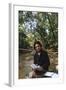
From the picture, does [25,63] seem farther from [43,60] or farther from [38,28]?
[38,28]

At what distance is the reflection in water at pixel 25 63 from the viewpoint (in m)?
1.53

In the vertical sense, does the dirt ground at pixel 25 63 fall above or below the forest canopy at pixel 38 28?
below

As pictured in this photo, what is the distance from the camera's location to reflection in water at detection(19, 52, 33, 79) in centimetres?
153

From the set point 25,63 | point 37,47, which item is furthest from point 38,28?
point 25,63

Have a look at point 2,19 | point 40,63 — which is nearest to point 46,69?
→ point 40,63

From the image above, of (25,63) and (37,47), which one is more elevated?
(37,47)

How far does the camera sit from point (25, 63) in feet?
5.05

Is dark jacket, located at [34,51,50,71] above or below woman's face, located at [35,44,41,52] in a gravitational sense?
below

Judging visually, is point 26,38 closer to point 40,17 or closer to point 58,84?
point 40,17

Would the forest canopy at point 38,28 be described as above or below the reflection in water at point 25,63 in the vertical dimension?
above

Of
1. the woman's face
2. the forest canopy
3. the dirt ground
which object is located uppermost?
the forest canopy

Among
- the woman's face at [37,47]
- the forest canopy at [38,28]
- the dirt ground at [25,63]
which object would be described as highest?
the forest canopy at [38,28]

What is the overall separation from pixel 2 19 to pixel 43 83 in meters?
0.54

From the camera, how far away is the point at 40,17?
1.58m
